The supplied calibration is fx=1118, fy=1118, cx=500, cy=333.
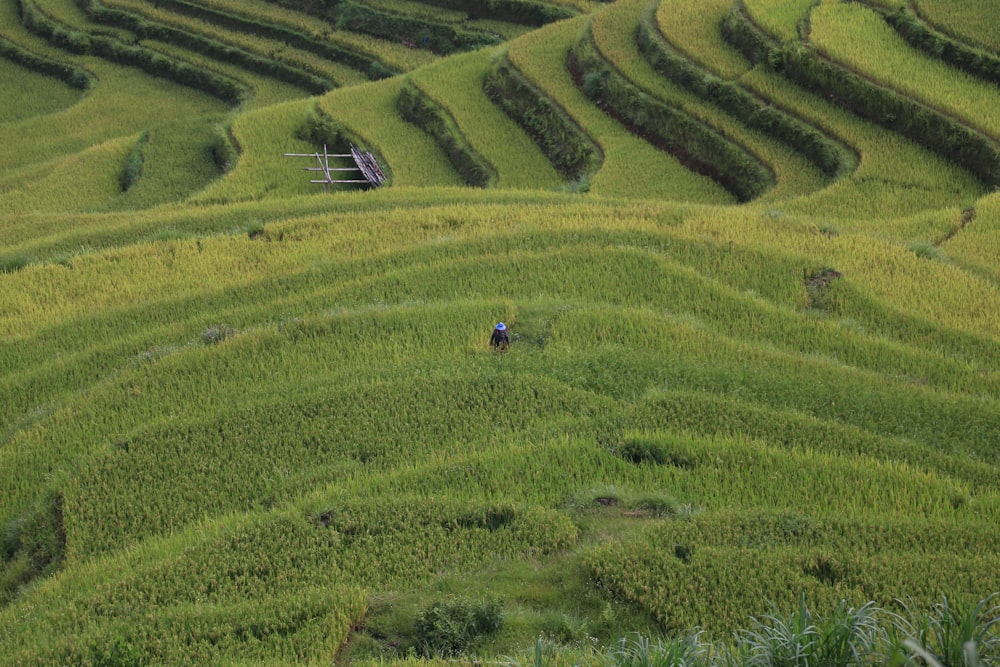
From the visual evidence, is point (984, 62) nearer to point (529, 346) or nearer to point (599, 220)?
point (599, 220)

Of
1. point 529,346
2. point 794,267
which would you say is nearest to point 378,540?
point 529,346

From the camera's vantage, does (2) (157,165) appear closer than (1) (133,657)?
No

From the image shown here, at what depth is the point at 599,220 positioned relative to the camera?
1845cm

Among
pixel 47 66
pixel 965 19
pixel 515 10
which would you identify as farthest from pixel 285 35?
pixel 965 19

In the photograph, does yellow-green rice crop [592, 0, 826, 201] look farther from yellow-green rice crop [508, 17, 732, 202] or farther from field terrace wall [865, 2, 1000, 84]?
field terrace wall [865, 2, 1000, 84]

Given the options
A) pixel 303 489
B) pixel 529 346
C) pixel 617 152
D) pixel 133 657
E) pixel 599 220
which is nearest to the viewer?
pixel 133 657

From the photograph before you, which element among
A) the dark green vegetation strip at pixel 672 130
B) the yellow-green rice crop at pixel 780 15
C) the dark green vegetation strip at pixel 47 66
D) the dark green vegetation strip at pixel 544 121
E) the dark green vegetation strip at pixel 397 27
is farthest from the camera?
the dark green vegetation strip at pixel 47 66

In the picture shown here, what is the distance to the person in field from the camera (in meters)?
12.8

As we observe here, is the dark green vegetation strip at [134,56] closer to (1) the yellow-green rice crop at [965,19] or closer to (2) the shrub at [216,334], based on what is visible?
(1) the yellow-green rice crop at [965,19]

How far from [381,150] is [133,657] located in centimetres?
2342

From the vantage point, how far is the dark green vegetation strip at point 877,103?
22.6 metres

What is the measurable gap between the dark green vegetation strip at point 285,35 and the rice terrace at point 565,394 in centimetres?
1483

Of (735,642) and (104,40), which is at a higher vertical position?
(735,642)

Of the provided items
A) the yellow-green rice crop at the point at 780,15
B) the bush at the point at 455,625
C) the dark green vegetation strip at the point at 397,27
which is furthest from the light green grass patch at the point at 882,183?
the dark green vegetation strip at the point at 397,27
